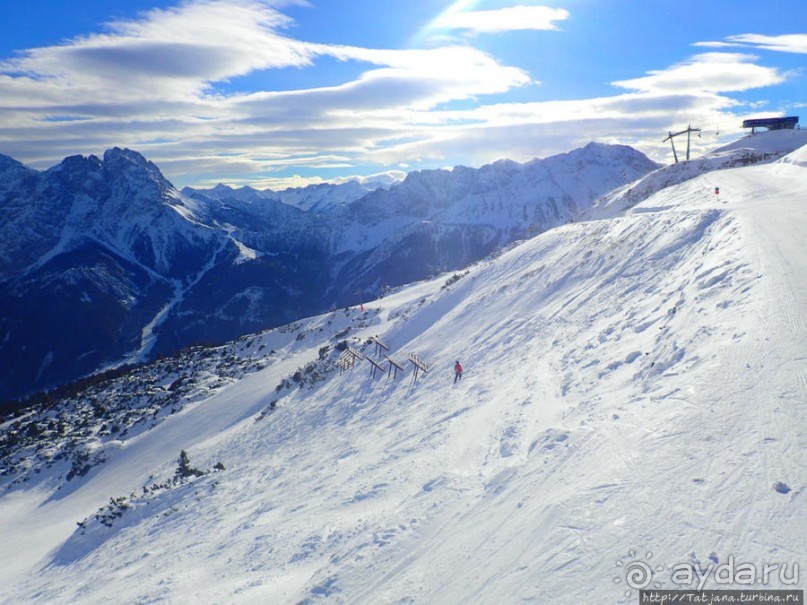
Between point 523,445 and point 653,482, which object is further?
point 523,445

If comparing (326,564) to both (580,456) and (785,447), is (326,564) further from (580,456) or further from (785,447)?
(785,447)

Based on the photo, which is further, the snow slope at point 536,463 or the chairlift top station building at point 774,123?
the chairlift top station building at point 774,123

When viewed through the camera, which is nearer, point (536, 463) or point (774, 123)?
point (536, 463)

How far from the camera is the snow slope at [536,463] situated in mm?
6809

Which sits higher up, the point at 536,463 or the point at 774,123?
the point at 774,123

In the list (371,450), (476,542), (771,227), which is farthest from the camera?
(771,227)

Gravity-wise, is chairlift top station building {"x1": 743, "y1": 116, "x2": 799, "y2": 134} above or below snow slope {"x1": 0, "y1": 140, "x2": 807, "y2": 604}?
above

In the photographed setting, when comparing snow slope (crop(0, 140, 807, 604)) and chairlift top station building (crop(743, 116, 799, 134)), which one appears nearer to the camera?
snow slope (crop(0, 140, 807, 604))

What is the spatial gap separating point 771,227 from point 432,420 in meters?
14.6

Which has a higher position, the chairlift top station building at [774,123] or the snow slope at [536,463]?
the chairlift top station building at [774,123]

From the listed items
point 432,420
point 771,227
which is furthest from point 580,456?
point 771,227

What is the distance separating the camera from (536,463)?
33.0 ft

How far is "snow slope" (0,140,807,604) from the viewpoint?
22.3 ft

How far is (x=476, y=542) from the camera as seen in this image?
8.18 metres
